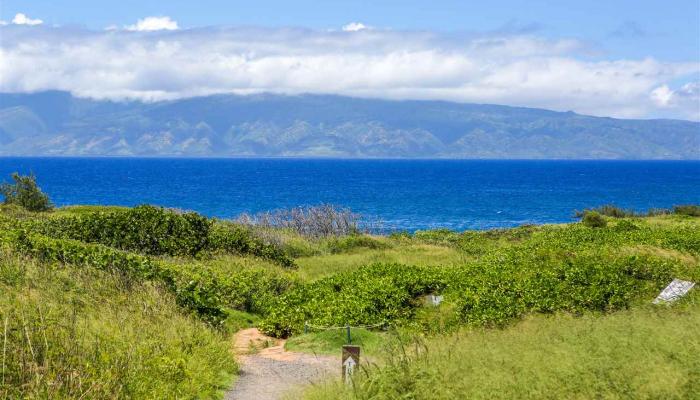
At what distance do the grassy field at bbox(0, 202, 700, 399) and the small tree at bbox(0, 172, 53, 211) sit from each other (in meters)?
23.3

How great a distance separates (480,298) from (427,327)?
4.69 ft

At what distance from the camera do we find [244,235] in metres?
31.0

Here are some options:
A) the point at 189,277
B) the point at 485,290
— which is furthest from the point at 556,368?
the point at 189,277

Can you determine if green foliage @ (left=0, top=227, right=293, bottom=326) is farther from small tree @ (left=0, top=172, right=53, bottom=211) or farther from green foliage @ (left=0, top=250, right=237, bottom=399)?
small tree @ (left=0, top=172, right=53, bottom=211)

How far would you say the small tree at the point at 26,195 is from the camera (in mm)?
50000

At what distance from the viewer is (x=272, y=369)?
44.5ft

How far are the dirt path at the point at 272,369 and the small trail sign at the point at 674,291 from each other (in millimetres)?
7658

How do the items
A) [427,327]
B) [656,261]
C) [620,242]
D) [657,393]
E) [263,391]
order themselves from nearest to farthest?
[657,393] < [263,391] < [427,327] < [656,261] < [620,242]

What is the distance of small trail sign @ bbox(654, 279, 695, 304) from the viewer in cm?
1686

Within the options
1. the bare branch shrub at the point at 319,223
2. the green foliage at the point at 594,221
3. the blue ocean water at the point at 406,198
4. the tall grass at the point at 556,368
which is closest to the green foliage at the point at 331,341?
the tall grass at the point at 556,368

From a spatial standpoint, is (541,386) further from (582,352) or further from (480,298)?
(480,298)

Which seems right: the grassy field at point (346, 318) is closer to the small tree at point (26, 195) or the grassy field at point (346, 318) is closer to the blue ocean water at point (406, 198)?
the small tree at point (26, 195)

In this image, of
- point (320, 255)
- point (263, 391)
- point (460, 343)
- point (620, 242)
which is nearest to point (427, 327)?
point (460, 343)

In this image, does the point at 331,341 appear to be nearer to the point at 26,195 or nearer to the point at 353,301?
the point at 353,301
